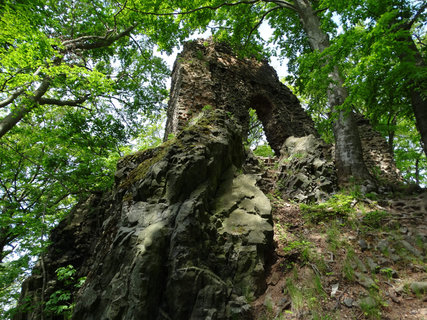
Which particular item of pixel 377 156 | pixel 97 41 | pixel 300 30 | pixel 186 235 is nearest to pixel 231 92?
pixel 300 30

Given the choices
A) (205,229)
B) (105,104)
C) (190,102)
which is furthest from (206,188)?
(105,104)

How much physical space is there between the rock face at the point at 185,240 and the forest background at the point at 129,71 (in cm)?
261

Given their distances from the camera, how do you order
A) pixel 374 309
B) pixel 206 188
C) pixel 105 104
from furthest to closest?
pixel 105 104 → pixel 206 188 → pixel 374 309

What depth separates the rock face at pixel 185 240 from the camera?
251 cm

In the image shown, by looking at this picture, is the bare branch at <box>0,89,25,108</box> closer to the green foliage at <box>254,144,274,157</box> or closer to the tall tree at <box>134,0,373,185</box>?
the tall tree at <box>134,0,373,185</box>

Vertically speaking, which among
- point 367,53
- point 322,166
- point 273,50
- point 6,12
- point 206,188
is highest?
point 273,50

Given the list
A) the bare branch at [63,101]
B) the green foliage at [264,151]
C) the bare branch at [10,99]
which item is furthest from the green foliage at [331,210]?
the green foliage at [264,151]

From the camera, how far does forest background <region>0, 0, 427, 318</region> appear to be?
3967mm

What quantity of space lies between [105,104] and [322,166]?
936 centimetres

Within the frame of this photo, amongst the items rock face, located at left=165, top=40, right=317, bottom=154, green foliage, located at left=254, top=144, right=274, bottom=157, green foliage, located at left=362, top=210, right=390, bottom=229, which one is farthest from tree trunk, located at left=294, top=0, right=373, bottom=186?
green foliage, located at left=254, top=144, right=274, bottom=157

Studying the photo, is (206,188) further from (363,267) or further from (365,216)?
(365,216)

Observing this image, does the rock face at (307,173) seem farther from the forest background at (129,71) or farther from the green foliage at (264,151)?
the green foliage at (264,151)

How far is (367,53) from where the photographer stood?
3.60 metres

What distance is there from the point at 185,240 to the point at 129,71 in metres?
11.1
